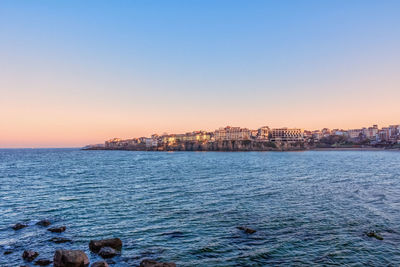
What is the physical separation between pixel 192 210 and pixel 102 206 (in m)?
9.35

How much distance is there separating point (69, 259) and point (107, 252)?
2277 millimetres

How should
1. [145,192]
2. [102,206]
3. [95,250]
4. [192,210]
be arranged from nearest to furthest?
[95,250], [192,210], [102,206], [145,192]

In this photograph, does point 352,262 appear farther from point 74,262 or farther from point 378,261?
point 74,262

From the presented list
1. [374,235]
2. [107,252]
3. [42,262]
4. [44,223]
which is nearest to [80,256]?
[107,252]

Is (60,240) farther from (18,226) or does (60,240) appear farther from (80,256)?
(18,226)

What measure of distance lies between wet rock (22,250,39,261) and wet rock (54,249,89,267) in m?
2.46

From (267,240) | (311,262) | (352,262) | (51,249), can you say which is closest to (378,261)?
(352,262)

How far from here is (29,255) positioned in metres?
14.5

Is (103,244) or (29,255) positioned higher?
(103,244)

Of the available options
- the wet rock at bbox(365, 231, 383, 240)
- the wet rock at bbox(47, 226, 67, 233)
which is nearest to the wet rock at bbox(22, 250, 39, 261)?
the wet rock at bbox(47, 226, 67, 233)

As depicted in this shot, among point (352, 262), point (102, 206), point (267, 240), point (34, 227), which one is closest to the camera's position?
point (352, 262)

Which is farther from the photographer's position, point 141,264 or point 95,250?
point 95,250

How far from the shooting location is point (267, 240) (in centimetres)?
1666

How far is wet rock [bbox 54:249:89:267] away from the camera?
1284 cm
